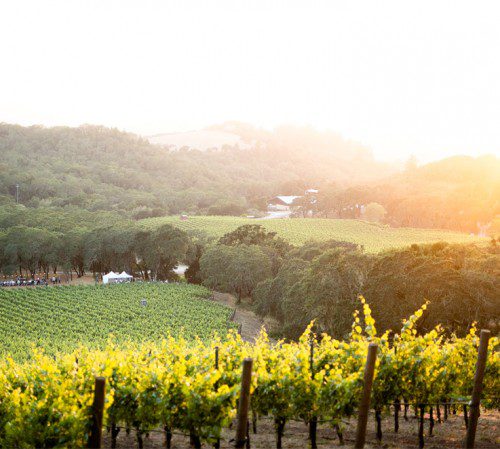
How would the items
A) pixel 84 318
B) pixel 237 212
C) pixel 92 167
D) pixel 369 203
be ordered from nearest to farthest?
pixel 84 318, pixel 369 203, pixel 237 212, pixel 92 167

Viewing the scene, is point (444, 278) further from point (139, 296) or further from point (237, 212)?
point (237, 212)

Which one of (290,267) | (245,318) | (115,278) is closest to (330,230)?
(115,278)

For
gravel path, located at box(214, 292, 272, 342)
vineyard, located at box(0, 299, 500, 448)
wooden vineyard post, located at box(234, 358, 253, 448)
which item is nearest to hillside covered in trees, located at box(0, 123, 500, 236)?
gravel path, located at box(214, 292, 272, 342)

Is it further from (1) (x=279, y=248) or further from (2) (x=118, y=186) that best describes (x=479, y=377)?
(2) (x=118, y=186)

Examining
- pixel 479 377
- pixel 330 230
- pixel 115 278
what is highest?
pixel 330 230

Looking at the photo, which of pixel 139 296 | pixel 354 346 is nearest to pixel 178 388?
pixel 354 346

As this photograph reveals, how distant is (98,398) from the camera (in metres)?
6.57

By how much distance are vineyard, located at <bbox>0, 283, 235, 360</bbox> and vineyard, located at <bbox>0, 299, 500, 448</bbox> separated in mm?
18247

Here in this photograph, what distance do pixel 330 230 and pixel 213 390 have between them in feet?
272

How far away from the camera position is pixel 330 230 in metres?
92.6

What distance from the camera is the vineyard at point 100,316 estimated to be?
35.0 m

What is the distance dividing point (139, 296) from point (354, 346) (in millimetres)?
41669

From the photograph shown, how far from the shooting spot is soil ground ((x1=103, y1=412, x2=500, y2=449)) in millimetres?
10758

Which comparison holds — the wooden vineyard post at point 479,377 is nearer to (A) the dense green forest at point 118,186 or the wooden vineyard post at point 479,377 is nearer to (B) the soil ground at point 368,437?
(B) the soil ground at point 368,437
